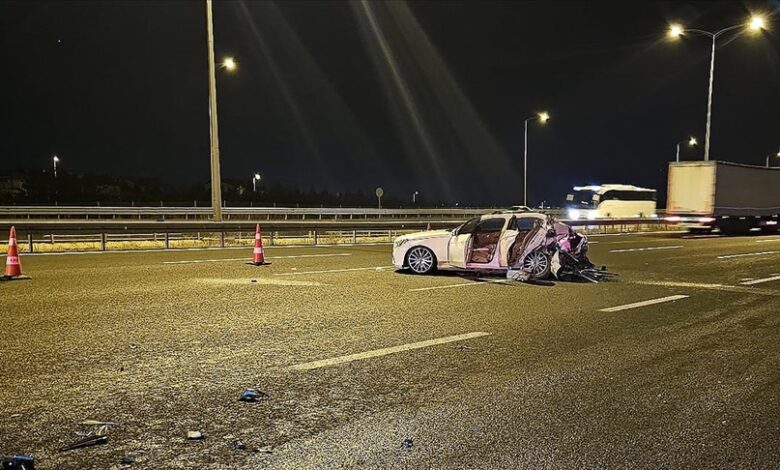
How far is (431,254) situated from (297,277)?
283 cm

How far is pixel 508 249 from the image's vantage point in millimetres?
12008

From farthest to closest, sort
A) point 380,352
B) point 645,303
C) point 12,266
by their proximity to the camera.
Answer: point 12,266
point 645,303
point 380,352

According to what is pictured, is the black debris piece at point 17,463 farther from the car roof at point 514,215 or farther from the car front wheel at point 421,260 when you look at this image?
the car roof at point 514,215

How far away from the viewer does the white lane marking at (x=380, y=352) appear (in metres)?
5.57

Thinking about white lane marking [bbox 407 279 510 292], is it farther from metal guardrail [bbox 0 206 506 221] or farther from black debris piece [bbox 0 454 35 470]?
metal guardrail [bbox 0 206 506 221]

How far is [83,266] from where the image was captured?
13.6 meters

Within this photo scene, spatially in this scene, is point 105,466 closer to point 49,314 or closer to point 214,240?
point 49,314

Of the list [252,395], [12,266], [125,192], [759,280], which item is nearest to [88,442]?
[252,395]

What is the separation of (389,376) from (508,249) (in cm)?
721

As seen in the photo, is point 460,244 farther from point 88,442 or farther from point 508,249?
point 88,442

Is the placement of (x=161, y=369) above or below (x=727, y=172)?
below

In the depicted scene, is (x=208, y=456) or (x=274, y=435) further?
(x=274, y=435)

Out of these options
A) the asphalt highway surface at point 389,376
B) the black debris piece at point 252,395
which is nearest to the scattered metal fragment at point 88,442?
the asphalt highway surface at point 389,376

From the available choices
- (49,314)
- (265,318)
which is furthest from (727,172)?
(49,314)
